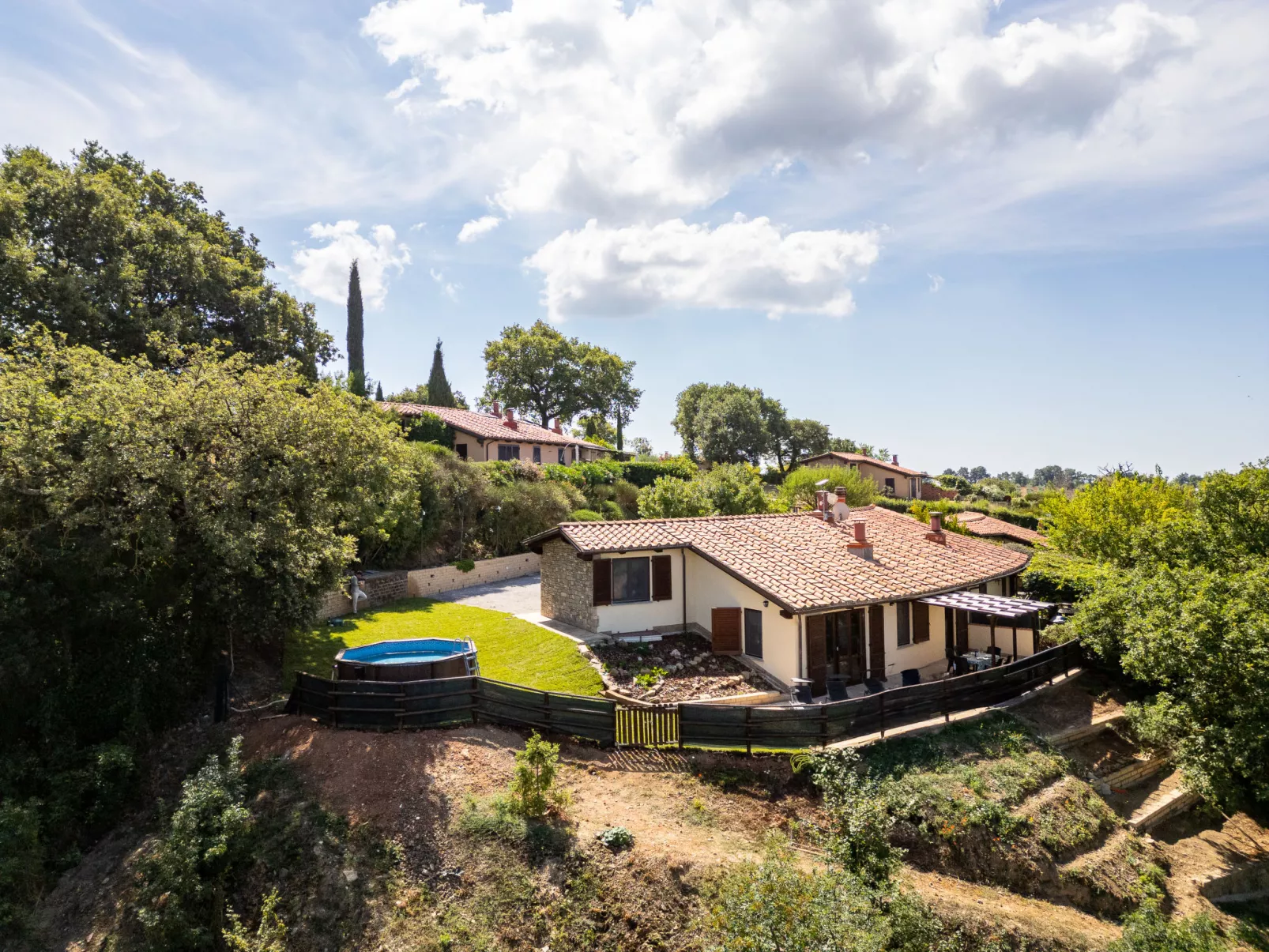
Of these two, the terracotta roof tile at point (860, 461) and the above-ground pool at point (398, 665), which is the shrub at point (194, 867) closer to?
the above-ground pool at point (398, 665)

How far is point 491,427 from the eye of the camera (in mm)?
47219

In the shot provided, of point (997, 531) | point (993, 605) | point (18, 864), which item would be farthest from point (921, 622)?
point (997, 531)

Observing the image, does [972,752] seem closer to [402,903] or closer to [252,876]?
[402,903]

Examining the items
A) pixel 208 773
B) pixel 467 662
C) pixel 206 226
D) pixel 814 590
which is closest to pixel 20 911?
pixel 208 773

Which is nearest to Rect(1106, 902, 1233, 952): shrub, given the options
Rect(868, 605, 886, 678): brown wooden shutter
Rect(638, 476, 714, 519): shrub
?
Rect(868, 605, 886, 678): brown wooden shutter

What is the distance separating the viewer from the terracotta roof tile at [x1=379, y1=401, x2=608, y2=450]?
Answer: 4391cm

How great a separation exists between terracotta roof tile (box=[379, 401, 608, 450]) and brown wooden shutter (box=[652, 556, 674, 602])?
2395 cm

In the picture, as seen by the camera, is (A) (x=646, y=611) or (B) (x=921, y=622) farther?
(A) (x=646, y=611)

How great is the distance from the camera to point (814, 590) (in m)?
18.5

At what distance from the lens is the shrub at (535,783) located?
12.6m

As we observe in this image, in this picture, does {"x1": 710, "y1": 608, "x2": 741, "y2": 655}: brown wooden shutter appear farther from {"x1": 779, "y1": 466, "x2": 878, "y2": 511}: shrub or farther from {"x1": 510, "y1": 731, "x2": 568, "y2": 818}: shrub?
{"x1": 779, "y1": 466, "x2": 878, "y2": 511}: shrub

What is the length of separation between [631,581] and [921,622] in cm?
Result: 949

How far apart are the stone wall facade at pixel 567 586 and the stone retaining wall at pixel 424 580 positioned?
24.3 feet

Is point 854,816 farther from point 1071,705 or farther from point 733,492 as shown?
point 733,492
